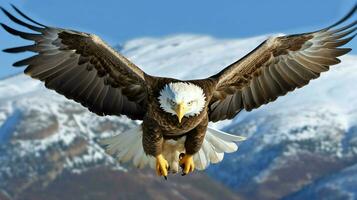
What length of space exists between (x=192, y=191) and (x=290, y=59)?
168662 mm

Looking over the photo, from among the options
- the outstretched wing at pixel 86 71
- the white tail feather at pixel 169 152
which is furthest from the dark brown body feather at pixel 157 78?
the white tail feather at pixel 169 152

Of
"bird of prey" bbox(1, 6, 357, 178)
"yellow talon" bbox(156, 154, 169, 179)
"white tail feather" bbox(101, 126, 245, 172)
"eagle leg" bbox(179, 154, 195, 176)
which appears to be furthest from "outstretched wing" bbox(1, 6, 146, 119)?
"eagle leg" bbox(179, 154, 195, 176)

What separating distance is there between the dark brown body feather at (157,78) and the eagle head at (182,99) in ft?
0.48

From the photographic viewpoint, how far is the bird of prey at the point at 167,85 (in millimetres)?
11305

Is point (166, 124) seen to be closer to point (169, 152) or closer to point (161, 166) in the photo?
point (161, 166)

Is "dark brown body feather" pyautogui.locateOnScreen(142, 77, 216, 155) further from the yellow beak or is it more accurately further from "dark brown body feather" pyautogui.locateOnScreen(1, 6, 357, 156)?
the yellow beak

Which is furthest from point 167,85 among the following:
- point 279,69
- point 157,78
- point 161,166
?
point 279,69

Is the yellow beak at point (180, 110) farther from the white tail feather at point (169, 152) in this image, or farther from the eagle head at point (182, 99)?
the white tail feather at point (169, 152)

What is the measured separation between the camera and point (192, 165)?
1188 centimetres

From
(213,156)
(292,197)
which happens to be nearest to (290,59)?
(213,156)

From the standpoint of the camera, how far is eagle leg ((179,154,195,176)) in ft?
38.5

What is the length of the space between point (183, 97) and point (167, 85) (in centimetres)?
35

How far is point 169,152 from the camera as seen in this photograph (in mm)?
12070

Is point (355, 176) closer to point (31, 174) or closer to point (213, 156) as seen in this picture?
point (31, 174)
